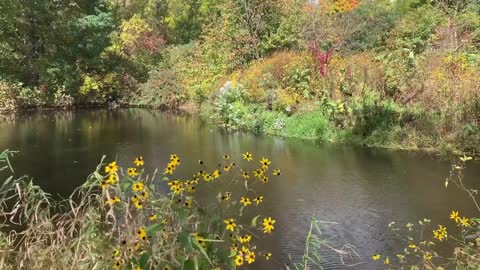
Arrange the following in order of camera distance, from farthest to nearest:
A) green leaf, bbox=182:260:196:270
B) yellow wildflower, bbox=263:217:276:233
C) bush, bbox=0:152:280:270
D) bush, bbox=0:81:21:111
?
bush, bbox=0:81:21:111, yellow wildflower, bbox=263:217:276:233, bush, bbox=0:152:280:270, green leaf, bbox=182:260:196:270

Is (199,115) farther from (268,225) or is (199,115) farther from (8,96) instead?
(268,225)

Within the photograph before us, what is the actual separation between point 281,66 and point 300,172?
18.6ft

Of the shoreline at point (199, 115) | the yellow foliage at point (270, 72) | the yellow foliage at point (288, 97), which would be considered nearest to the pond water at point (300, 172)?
the shoreline at point (199, 115)

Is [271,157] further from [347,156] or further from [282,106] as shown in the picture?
[282,106]

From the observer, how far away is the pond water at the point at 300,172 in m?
5.03

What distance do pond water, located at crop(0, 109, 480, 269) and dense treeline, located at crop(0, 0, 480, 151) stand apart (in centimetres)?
75

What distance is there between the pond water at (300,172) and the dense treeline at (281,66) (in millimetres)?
752

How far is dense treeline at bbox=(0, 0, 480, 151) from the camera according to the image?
952 centimetres

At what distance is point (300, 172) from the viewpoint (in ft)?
24.6

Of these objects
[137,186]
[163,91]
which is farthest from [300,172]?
[163,91]

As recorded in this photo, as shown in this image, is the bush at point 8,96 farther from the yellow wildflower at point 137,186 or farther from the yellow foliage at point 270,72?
the yellow wildflower at point 137,186

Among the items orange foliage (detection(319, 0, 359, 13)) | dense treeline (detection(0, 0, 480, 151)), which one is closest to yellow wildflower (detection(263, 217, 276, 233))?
dense treeline (detection(0, 0, 480, 151))

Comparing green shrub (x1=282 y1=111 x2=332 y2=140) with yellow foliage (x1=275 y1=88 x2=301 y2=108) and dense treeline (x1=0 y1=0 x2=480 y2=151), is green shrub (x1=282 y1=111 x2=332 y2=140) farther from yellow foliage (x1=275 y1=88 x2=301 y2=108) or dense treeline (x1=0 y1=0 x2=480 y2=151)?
yellow foliage (x1=275 y1=88 x2=301 y2=108)

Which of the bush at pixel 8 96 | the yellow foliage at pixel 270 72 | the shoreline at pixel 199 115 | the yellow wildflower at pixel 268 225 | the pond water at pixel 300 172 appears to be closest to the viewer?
the yellow wildflower at pixel 268 225
